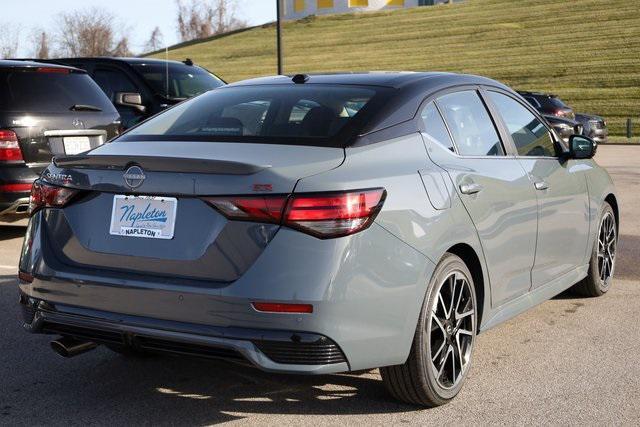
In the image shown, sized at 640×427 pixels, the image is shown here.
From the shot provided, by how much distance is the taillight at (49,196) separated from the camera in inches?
170

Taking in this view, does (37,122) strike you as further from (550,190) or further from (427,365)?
(427,365)

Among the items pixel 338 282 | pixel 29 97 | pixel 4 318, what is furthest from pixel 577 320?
pixel 29 97

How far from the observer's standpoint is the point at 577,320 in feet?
20.7

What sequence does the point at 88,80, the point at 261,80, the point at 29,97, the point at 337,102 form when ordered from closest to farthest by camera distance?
the point at 337,102, the point at 261,80, the point at 29,97, the point at 88,80

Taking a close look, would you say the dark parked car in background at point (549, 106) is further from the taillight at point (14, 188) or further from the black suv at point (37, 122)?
the taillight at point (14, 188)

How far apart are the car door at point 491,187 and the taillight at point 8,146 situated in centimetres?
500

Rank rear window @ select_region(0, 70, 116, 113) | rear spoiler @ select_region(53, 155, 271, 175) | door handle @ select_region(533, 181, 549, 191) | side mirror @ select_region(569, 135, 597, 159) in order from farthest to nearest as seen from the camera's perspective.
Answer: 1. rear window @ select_region(0, 70, 116, 113)
2. side mirror @ select_region(569, 135, 597, 159)
3. door handle @ select_region(533, 181, 549, 191)
4. rear spoiler @ select_region(53, 155, 271, 175)

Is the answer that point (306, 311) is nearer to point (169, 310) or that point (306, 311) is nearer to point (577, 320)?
point (169, 310)

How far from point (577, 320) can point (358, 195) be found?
2869 mm

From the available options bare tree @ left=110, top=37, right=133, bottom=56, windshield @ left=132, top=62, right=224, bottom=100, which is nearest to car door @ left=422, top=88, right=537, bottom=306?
windshield @ left=132, top=62, right=224, bottom=100

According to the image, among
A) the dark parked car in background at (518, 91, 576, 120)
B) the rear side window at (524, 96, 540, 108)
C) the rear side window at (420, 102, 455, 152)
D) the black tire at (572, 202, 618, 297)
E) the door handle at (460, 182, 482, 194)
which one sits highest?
the rear side window at (420, 102, 455, 152)

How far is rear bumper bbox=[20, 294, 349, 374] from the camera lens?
12.7 feet

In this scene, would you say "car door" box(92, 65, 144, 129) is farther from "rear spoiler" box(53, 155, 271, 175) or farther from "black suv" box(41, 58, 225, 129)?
"rear spoiler" box(53, 155, 271, 175)

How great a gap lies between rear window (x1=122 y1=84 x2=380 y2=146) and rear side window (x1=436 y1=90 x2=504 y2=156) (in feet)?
1.58
